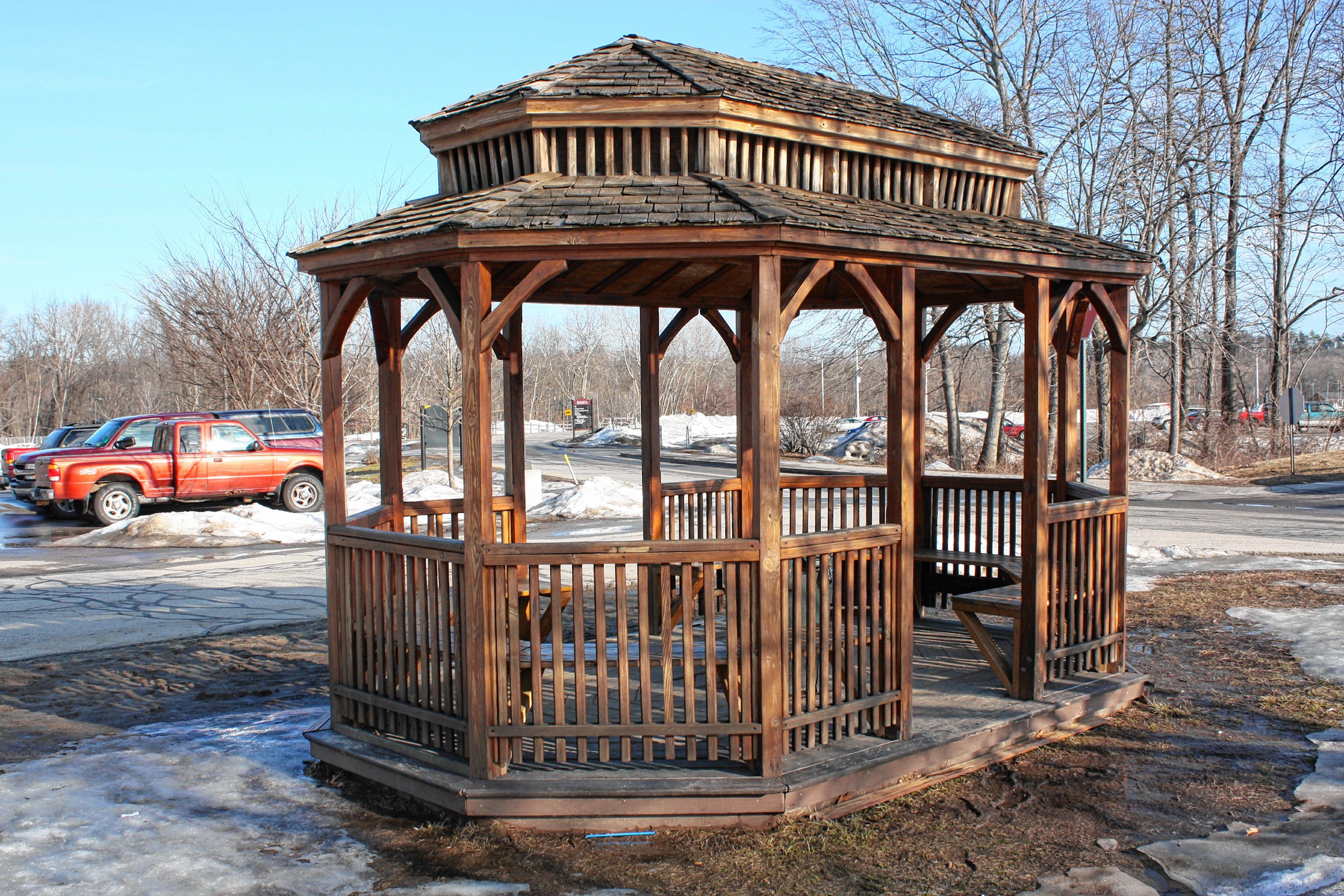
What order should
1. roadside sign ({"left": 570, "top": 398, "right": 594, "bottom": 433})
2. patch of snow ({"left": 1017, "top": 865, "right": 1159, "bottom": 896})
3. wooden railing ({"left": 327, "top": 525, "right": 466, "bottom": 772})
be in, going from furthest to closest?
roadside sign ({"left": 570, "top": 398, "right": 594, "bottom": 433}) < wooden railing ({"left": 327, "top": 525, "right": 466, "bottom": 772}) < patch of snow ({"left": 1017, "top": 865, "right": 1159, "bottom": 896})

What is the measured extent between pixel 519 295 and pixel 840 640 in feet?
7.49

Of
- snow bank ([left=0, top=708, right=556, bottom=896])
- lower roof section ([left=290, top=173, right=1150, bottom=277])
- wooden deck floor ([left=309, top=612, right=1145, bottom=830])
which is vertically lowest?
snow bank ([left=0, top=708, right=556, bottom=896])

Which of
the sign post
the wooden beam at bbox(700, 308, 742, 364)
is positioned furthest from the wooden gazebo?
the sign post

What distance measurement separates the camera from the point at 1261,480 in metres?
23.3

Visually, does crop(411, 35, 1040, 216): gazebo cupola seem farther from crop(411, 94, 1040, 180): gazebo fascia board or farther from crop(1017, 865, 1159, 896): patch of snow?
crop(1017, 865, 1159, 896): patch of snow

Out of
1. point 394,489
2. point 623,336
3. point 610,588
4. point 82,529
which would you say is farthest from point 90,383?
point 394,489

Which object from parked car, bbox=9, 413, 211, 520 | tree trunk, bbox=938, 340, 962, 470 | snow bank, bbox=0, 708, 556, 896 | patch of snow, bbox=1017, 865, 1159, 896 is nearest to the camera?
patch of snow, bbox=1017, 865, 1159, 896

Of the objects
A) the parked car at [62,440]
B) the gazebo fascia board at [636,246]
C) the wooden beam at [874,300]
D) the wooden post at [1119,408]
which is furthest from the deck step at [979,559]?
the parked car at [62,440]

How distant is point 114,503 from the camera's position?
58.1 ft

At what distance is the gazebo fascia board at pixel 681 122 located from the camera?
5355 millimetres

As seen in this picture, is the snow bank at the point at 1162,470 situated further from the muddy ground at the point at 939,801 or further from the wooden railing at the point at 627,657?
the wooden railing at the point at 627,657

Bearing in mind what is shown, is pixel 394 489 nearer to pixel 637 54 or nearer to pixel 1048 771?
pixel 637 54

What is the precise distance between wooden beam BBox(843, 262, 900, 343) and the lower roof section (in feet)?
0.65

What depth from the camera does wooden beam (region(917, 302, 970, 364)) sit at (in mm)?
8047
